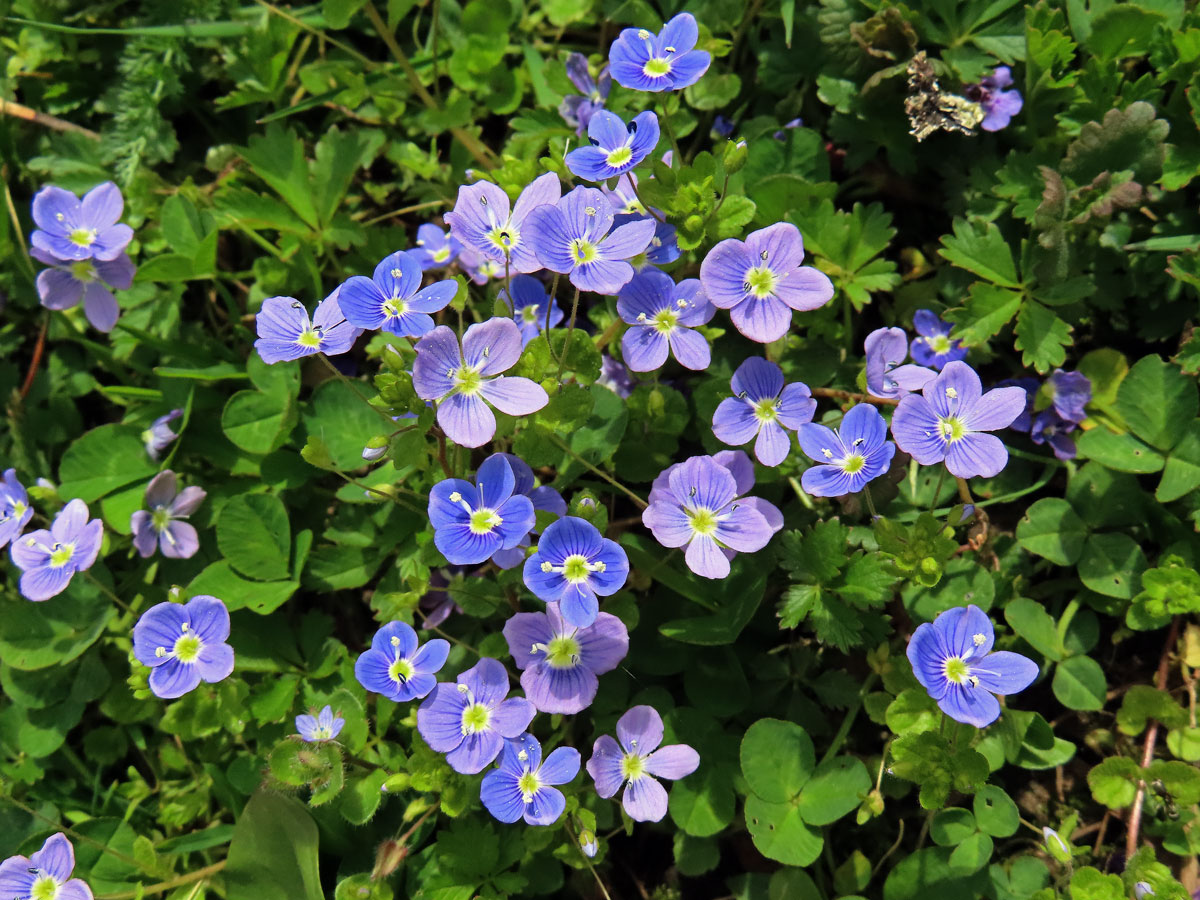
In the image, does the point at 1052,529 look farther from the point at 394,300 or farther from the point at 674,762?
the point at 394,300

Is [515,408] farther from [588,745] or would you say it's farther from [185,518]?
[185,518]

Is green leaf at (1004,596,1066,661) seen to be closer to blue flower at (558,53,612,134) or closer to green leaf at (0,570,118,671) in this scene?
blue flower at (558,53,612,134)

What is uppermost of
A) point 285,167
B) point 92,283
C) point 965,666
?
point 285,167

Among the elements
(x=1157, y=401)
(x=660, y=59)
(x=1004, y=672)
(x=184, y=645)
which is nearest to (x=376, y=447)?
(x=184, y=645)

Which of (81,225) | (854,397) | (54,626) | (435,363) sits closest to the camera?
(435,363)

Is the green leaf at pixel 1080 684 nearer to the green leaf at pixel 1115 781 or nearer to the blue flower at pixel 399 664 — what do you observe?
the green leaf at pixel 1115 781

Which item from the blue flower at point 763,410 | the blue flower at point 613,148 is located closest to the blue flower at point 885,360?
the blue flower at point 763,410

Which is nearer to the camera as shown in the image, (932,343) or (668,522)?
(668,522)
